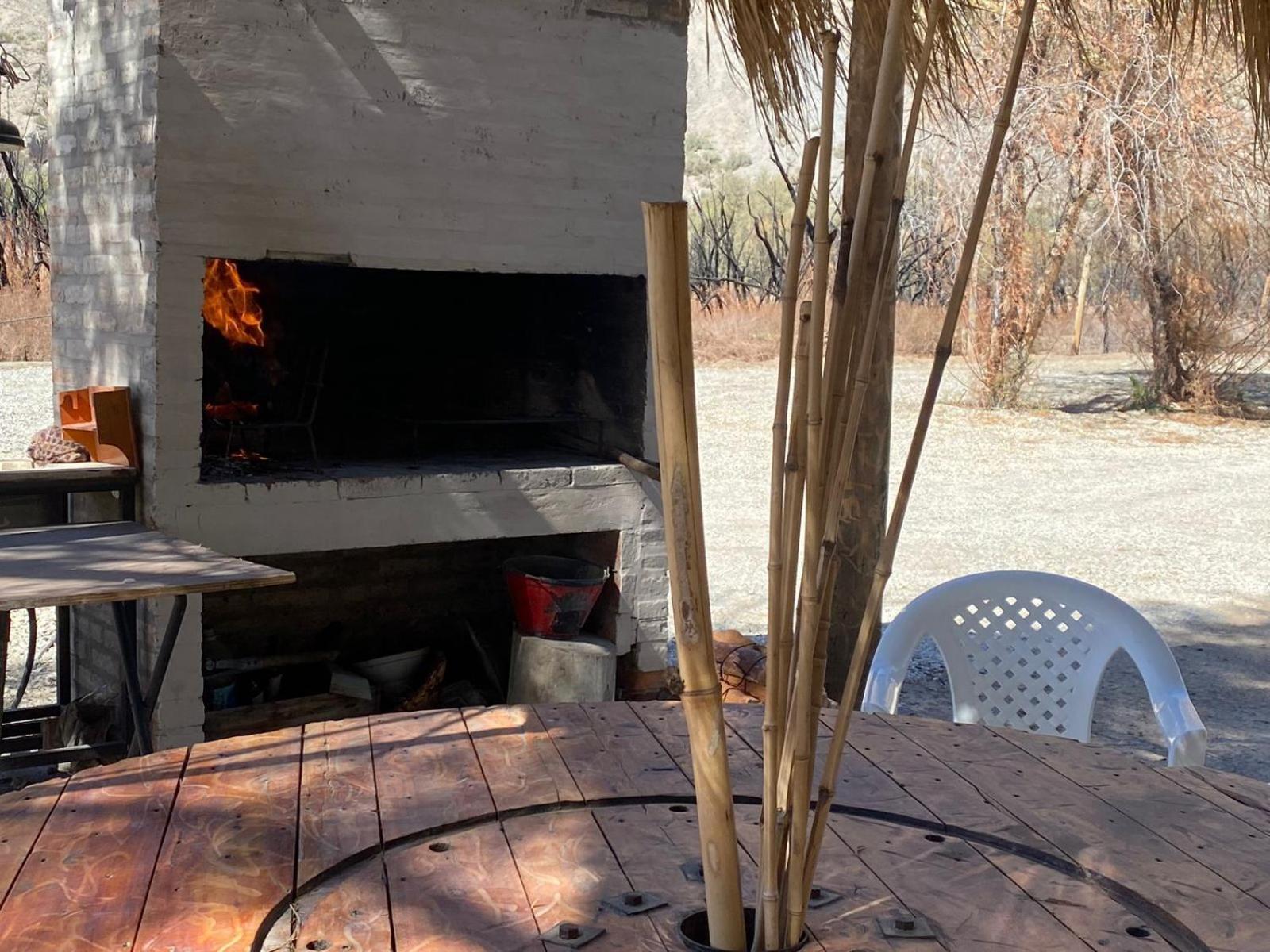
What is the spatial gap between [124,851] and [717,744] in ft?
2.40

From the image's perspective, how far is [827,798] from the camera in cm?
138

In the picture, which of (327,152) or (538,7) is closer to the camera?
(327,152)

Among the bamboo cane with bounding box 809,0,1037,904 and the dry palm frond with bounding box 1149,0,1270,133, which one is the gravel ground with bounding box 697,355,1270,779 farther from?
the bamboo cane with bounding box 809,0,1037,904

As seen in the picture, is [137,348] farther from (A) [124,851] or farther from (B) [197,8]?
(A) [124,851]

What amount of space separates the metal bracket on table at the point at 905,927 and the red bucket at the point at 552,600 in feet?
9.55

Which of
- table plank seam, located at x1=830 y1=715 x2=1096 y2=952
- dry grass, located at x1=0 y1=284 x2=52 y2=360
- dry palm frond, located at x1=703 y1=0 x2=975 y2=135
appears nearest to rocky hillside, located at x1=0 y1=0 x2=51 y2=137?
dry grass, located at x1=0 y1=284 x2=52 y2=360

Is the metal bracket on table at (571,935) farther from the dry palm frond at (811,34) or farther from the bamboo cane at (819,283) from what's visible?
the dry palm frond at (811,34)

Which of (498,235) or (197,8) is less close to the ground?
(197,8)

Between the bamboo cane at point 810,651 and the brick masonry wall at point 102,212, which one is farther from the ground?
the brick masonry wall at point 102,212

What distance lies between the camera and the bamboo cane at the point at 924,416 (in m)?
1.26

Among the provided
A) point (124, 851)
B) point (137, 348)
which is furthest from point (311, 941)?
point (137, 348)

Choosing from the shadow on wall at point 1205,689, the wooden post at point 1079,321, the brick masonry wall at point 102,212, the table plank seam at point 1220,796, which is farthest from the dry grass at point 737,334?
the table plank seam at point 1220,796

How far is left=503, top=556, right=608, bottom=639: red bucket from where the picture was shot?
4.35 meters

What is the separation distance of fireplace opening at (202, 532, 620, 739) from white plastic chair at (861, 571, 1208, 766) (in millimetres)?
1698
